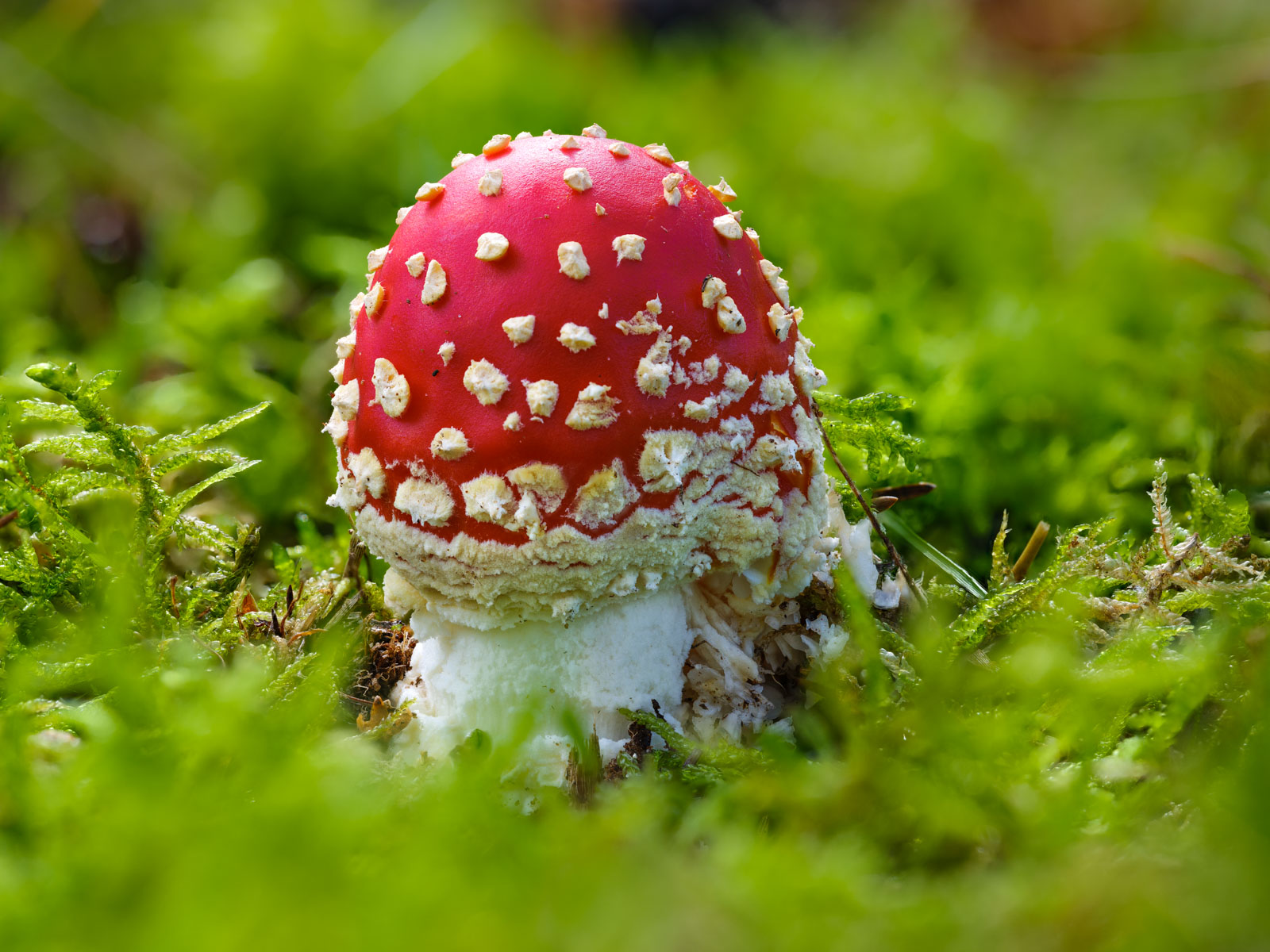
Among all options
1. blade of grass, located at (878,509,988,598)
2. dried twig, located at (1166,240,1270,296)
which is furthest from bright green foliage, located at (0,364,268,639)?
dried twig, located at (1166,240,1270,296)

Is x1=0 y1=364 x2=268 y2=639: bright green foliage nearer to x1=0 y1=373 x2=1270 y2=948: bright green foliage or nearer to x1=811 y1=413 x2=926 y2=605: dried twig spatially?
x1=0 y1=373 x2=1270 y2=948: bright green foliage

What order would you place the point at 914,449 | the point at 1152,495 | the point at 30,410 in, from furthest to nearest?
the point at 914,449 → the point at 30,410 → the point at 1152,495

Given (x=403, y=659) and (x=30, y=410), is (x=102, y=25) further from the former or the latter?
(x=403, y=659)

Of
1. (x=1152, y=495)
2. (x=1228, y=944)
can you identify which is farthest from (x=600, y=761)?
(x=1152, y=495)

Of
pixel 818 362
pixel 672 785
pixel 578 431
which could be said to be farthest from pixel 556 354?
pixel 818 362

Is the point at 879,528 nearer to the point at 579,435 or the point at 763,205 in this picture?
the point at 579,435

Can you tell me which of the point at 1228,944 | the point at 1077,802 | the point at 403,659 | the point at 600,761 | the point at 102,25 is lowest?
the point at 1228,944

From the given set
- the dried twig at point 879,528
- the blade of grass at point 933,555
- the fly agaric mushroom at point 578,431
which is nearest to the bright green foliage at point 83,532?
the fly agaric mushroom at point 578,431
